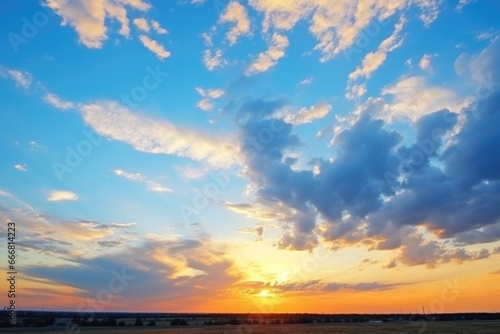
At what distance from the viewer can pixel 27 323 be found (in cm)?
8012

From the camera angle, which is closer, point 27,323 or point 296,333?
point 296,333

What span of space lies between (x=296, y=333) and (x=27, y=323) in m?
53.0

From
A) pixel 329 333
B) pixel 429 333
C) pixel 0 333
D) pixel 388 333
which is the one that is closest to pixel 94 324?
pixel 0 333

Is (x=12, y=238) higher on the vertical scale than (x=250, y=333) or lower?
higher

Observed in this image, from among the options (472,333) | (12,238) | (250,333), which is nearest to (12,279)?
(12,238)

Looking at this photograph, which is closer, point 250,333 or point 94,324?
point 250,333

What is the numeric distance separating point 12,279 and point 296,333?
38142 millimetres

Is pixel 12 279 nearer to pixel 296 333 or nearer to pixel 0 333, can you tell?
pixel 0 333

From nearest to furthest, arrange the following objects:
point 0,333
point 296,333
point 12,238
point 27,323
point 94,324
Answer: point 12,238
point 0,333
point 296,333
point 27,323
point 94,324

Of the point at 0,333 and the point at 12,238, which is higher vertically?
the point at 12,238

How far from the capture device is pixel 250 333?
5944 cm

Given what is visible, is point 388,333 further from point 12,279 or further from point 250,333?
point 12,279

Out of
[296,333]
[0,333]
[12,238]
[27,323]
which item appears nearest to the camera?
[12,238]

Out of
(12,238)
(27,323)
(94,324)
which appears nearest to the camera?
(12,238)
